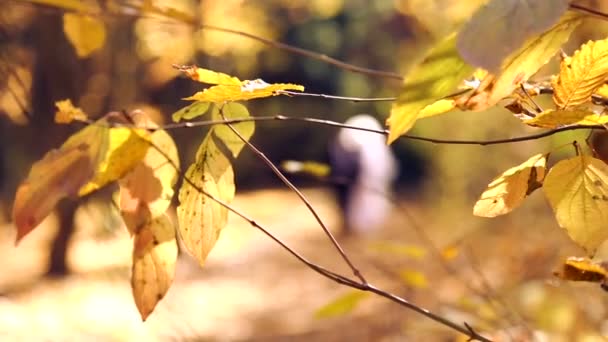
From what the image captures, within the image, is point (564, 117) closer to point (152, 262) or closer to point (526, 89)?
point (526, 89)

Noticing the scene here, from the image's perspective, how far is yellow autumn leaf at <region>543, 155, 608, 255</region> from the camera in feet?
1.37

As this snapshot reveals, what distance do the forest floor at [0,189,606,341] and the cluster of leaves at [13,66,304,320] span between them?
0.80m

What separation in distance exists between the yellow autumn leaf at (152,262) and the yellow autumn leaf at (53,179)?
0.20 feet

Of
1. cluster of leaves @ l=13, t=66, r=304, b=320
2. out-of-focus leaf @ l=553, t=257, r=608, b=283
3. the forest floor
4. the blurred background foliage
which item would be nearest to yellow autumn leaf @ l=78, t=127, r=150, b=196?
cluster of leaves @ l=13, t=66, r=304, b=320

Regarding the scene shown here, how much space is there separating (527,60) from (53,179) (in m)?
0.24

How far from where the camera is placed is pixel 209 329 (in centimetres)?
239

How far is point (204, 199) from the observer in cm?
46

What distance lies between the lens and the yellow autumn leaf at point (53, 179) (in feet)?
1.31

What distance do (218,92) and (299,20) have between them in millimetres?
3952

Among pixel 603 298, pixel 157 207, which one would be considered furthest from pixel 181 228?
pixel 603 298

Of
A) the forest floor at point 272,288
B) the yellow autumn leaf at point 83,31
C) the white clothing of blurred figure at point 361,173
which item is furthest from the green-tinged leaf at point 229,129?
the white clothing of blurred figure at point 361,173

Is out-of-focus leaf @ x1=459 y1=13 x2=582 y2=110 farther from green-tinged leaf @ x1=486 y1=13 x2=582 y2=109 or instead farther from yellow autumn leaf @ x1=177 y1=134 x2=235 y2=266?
yellow autumn leaf @ x1=177 y1=134 x2=235 y2=266

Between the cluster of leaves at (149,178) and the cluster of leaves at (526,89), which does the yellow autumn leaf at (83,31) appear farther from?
the cluster of leaves at (526,89)

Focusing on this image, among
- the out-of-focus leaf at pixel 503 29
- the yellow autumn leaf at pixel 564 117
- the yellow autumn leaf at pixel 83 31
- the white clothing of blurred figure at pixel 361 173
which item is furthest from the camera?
the white clothing of blurred figure at pixel 361 173
